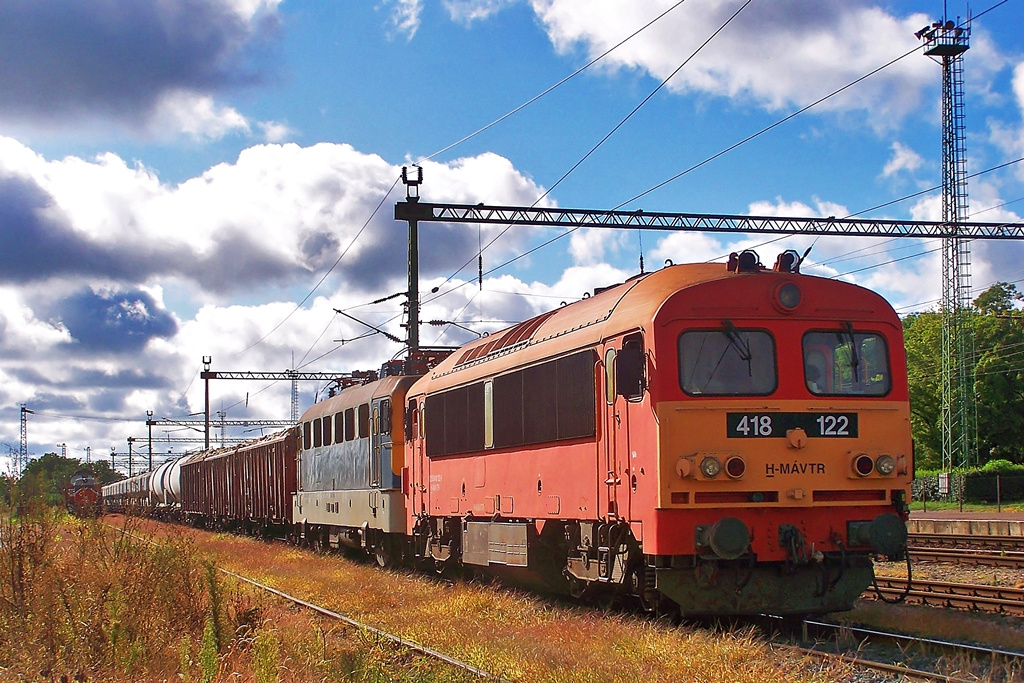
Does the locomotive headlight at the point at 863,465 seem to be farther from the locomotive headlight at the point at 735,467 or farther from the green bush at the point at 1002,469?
the green bush at the point at 1002,469

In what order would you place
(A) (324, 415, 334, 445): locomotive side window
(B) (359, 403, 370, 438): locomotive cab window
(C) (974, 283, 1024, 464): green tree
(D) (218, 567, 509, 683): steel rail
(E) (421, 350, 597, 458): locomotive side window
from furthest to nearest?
(C) (974, 283, 1024, 464): green tree
(A) (324, 415, 334, 445): locomotive side window
(B) (359, 403, 370, 438): locomotive cab window
(E) (421, 350, 597, 458): locomotive side window
(D) (218, 567, 509, 683): steel rail

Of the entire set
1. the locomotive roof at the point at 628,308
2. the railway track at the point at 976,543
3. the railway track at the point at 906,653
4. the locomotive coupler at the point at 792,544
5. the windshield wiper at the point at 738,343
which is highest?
the locomotive roof at the point at 628,308

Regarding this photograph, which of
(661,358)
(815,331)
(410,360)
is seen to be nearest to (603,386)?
(661,358)

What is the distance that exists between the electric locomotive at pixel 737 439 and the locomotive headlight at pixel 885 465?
0.03 metres

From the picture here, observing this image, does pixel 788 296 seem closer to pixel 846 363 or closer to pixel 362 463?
pixel 846 363

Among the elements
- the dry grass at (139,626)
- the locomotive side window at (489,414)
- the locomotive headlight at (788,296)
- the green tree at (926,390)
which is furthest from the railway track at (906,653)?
the green tree at (926,390)

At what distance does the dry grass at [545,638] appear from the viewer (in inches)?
367

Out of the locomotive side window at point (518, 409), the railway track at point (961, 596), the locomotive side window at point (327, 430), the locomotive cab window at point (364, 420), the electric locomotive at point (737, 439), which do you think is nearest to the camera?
the electric locomotive at point (737, 439)

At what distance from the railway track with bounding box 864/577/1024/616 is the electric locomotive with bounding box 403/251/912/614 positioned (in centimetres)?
232

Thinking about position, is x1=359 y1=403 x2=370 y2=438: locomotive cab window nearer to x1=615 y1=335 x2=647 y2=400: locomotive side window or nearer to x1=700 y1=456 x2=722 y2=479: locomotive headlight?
x1=615 y1=335 x2=647 y2=400: locomotive side window

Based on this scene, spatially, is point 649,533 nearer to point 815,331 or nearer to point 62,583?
point 815,331

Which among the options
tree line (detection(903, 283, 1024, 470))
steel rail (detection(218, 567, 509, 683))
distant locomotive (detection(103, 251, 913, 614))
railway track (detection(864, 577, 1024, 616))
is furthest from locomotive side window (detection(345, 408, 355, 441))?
tree line (detection(903, 283, 1024, 470))

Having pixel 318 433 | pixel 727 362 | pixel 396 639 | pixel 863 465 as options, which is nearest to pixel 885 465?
pixel 863 465

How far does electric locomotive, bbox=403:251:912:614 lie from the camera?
37.0 ft
